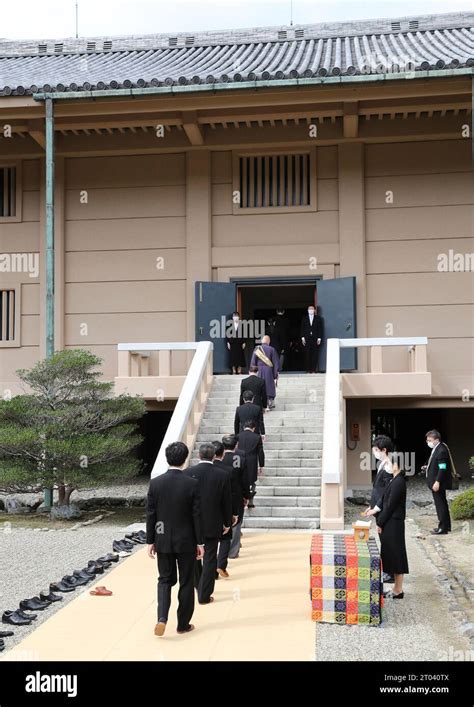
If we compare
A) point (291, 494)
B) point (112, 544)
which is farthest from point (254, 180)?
point (112, 544)

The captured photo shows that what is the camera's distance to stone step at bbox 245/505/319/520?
42.3 feet

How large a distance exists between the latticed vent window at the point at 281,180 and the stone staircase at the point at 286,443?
405 centimetres

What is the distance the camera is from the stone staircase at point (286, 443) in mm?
12945

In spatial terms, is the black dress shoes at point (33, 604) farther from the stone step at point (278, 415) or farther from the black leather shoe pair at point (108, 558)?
the stone step at point (278, 415)

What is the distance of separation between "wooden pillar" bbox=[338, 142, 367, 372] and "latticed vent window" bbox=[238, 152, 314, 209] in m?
0.81

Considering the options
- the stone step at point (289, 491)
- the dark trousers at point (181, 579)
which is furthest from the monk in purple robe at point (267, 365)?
the dark trousers at point (181, 579)

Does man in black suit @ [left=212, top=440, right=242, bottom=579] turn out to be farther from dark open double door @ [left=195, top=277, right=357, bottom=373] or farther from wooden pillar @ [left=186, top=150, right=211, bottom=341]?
wooden pillar @ [left=186, top=150, right=211, bottom=341]

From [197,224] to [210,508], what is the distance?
467 inches

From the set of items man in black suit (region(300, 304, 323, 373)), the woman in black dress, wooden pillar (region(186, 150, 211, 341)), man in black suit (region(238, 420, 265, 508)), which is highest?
wooden pillar (region(186, 150, 211, 341))

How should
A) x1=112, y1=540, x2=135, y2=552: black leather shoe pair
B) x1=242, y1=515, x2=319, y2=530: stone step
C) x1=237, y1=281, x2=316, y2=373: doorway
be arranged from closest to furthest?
x1=112, y1=540, x2=135, y2=552: black leather shoe pair
x1=242, y1=515, x2=319, y2=530: stone step
x1=237, y1=281, x2=316, y2=373: doorway

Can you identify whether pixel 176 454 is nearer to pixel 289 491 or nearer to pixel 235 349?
pixel 289 491

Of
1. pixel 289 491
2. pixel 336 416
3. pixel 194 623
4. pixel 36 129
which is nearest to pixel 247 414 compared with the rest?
pixel 289 491

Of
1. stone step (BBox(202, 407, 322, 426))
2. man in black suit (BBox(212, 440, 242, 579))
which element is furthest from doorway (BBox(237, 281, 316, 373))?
man in black suit (BBox(212, 440, 242, 579))

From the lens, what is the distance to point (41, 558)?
1067 centimetres
